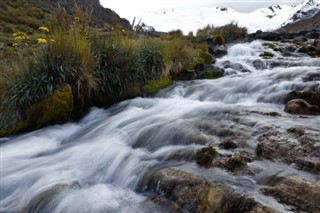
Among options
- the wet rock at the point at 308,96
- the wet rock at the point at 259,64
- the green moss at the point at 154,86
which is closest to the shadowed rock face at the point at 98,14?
the green moss at the point at 154,86

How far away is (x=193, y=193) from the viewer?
12.7 feet

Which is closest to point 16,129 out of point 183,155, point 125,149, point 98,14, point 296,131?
point 125,149

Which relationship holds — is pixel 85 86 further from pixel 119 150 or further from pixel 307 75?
pixel 307 75

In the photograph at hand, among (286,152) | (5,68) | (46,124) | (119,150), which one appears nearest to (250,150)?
(286,152)

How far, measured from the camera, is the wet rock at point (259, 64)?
1315 centimetres

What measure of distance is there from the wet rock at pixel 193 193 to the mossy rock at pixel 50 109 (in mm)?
3269

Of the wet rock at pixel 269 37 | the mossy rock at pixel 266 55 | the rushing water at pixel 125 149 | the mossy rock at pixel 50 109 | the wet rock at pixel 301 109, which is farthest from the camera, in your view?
the wet rock at pixel 269 37

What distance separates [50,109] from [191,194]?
13.7 feet

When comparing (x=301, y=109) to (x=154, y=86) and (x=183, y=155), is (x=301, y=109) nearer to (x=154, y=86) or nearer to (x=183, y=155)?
(x=183, y=155)

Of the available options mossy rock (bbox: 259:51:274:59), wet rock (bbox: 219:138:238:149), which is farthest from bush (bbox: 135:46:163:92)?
mossy rock (bbox: 259:51:274:59)

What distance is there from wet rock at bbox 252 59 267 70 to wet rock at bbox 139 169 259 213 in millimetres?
9631

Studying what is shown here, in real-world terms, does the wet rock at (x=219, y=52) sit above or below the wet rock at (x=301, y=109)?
below

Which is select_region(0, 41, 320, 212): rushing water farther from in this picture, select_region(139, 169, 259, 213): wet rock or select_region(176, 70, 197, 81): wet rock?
select_region(176, 70, 197, 81): wet rock

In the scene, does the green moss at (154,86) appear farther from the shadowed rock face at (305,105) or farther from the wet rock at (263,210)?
the wet rock at (263,210)
